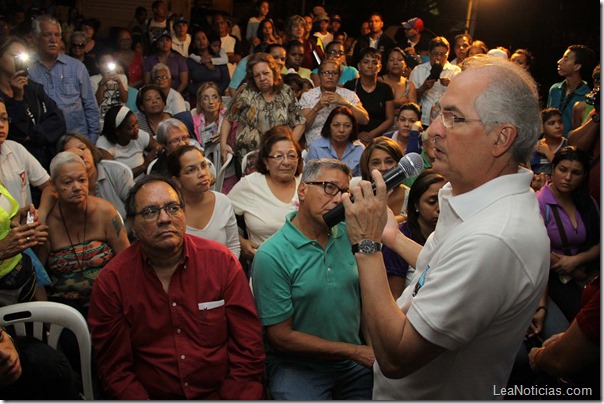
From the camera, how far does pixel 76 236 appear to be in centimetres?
279

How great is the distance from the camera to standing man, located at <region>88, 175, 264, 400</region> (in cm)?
202

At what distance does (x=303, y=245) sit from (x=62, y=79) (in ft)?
10.7

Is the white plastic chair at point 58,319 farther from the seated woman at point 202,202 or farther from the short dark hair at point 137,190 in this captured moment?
the seated woman at point 202,202

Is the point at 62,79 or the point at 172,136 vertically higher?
the point at 62,79

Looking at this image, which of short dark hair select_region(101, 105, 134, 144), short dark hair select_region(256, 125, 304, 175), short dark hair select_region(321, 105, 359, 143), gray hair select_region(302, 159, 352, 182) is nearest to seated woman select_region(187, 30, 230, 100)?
short dark hair select_region(101, 105, 134, 144)

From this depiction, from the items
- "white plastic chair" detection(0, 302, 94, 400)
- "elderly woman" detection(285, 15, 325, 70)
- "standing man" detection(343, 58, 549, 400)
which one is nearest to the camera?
"standing man" detection(343, 58, 549, 400)

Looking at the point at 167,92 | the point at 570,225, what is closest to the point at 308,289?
the point at 570,225

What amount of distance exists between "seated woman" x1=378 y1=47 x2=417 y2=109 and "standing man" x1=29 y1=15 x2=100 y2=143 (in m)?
3.01

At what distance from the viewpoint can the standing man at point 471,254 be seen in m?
1.12

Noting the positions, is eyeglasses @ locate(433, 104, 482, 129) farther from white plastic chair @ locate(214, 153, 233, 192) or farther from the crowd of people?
white plastic chair @ locate(214, 153, 233, 192)

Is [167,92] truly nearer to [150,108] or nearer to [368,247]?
[150,108]

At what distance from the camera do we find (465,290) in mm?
1108

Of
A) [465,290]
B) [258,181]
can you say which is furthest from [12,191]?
[465,290]

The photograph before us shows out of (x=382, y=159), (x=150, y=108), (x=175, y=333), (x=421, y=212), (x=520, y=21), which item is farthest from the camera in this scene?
(x=520, y=21)
